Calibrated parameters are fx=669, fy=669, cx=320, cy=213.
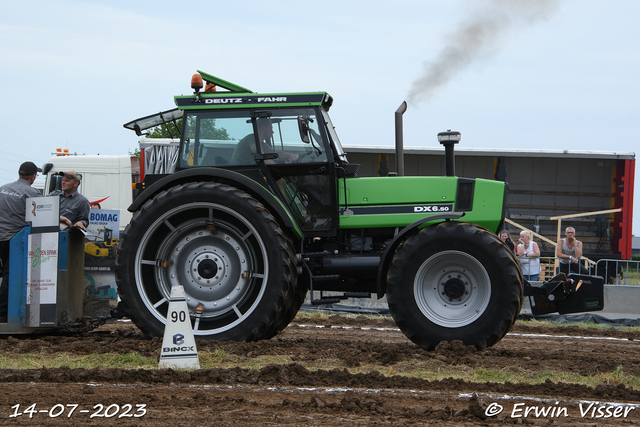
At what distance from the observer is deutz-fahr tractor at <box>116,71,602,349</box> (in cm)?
612

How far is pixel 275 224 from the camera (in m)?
6.13

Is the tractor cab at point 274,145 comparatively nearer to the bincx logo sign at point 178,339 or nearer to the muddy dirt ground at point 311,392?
the muddy dirt ground at point 311,392

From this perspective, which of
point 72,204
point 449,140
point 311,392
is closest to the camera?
point 311,392

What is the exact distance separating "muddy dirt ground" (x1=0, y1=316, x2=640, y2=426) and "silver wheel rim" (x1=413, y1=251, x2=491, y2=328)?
1.12 feet

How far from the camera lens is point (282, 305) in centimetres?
611

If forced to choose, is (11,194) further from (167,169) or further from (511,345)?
(167,169)

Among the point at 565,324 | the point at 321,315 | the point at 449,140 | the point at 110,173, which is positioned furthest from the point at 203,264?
the point at 110,173

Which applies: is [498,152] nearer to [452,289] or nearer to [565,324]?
[565,324]

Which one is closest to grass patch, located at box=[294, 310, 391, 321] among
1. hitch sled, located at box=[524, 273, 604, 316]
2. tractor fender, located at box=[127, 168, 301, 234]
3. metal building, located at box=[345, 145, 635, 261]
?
tractor fender, located at box=[127, 168, 301, 234]

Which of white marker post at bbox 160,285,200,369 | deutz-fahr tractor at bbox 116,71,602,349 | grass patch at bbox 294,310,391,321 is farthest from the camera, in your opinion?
grass patch at bbox 294,310,391,321

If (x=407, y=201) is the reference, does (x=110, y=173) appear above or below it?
above

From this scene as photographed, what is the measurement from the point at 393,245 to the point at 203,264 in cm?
183

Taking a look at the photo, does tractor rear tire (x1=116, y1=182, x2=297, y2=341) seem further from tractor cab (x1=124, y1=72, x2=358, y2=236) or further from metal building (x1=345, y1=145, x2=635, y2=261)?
metal building (x1=345, y1=145, x2=635, y2=261)

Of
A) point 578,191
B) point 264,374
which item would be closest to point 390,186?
point 264,374
